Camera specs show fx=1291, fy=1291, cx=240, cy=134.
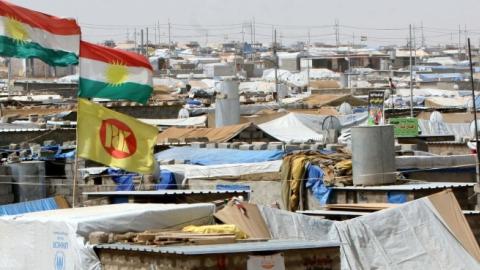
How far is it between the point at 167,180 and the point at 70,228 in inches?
322

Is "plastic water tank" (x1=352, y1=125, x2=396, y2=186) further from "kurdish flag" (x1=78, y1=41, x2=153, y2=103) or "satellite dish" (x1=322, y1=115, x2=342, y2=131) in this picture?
"satellite dish" (x1=322, y1=115, x2=342, y2=131)

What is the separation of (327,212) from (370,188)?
2386 millimetres

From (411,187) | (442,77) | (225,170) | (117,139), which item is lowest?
(411,187)

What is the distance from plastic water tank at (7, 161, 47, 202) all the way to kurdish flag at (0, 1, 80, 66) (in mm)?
4363

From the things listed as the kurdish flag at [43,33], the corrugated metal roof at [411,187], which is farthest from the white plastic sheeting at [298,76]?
the kurdish flag at [43,33]

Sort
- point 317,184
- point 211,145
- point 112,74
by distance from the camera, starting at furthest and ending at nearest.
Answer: point 211,145
point 317,184
point 112,74

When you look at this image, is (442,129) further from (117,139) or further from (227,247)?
(227,247)

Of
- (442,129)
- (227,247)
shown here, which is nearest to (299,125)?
(442,129)

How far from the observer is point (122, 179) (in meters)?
21.3

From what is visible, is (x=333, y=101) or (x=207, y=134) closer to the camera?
(x=207, y=134)

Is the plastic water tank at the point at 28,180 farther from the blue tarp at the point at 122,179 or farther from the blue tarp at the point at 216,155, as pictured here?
the blue tarp at the point at 216,155

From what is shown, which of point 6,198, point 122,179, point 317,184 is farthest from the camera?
point 6,198

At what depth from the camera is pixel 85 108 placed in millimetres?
16312

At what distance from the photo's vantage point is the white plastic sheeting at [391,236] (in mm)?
14750
